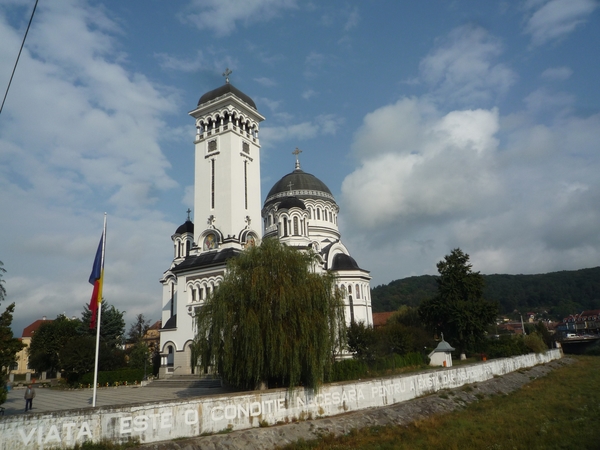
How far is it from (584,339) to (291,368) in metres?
70.0

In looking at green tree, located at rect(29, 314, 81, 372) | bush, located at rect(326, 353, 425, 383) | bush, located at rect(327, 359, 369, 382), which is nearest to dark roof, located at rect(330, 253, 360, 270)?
bush, located at rect(326, 353, 425, 383)

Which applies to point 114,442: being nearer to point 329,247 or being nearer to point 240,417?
point 240,417

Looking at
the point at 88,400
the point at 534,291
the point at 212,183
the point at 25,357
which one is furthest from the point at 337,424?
the point at 534,291

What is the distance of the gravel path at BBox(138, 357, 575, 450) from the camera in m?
12.0

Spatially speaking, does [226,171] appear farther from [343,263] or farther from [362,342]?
[362,342]

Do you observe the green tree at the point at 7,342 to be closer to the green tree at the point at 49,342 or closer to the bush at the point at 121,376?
the bush at the point at 121,376

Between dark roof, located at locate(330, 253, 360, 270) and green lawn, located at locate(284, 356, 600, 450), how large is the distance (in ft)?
74.9

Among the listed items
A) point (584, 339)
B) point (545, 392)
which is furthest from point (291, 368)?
point (584, 339)

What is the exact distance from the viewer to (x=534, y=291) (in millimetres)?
174875

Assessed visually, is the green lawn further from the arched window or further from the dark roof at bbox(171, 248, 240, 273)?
the arched window

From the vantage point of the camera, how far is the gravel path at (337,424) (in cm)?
1200

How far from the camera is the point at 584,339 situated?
6881 cm

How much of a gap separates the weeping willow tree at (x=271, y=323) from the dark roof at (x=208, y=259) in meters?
14.7

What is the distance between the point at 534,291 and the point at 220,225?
171 metres
